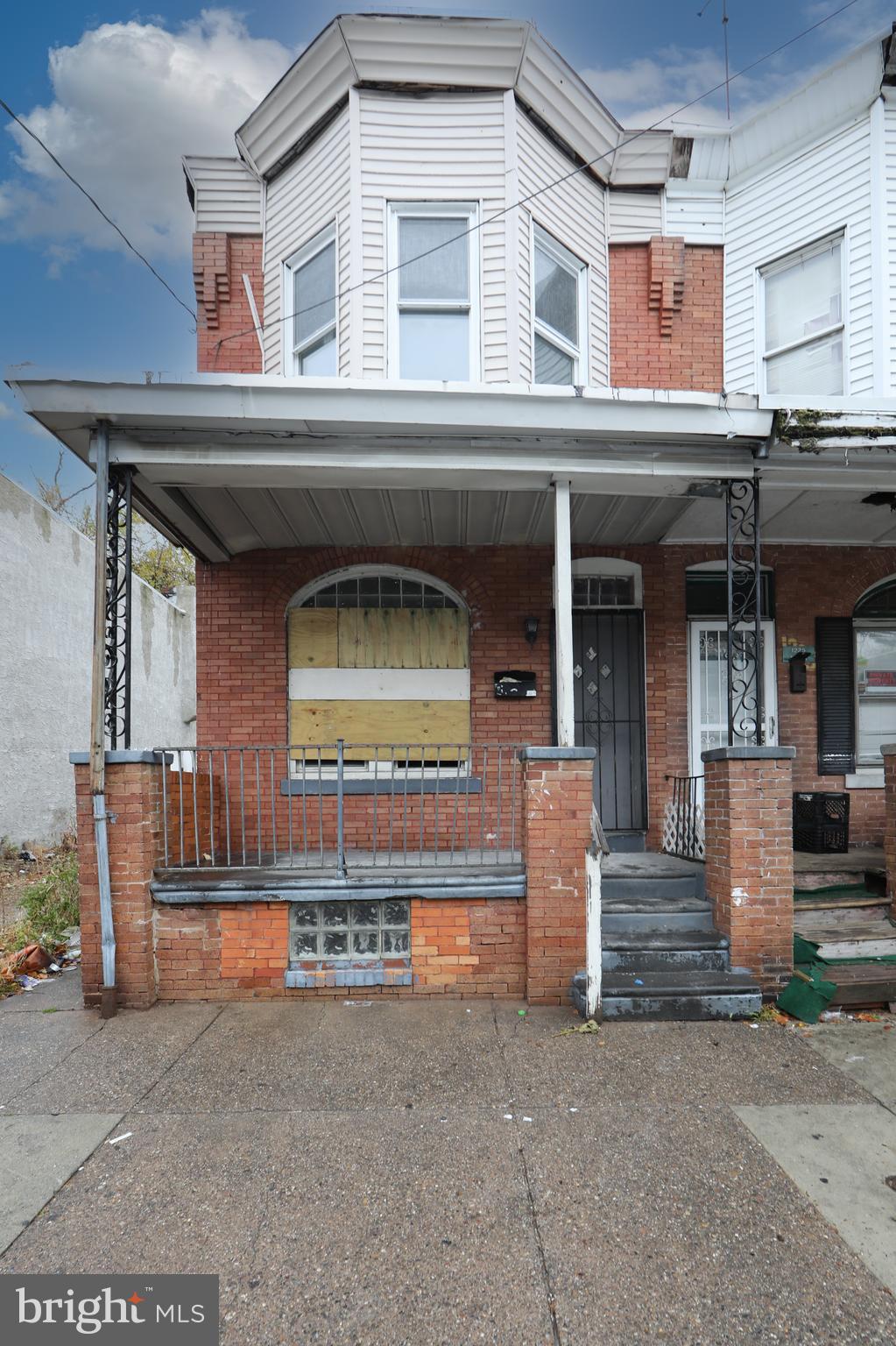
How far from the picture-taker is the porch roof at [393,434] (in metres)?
4.45

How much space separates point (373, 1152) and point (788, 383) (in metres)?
7.12

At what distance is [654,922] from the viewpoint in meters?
4.83

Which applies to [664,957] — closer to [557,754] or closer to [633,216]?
[557,754]

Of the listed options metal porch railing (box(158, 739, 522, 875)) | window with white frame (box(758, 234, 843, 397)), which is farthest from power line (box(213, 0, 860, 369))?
metal porch railing (box(158, 739, 522, 875))

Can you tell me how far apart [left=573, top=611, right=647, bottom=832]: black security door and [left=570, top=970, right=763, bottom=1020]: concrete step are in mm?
2314

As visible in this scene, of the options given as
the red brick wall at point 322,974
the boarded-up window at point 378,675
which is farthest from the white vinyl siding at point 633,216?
the red brick wall at point 322,974

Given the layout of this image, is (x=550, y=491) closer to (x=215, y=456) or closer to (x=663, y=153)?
(x=215, y=456)

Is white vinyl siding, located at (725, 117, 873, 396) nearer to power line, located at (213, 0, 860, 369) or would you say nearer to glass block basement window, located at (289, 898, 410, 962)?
power line, located at (213, 0, 860, 369)

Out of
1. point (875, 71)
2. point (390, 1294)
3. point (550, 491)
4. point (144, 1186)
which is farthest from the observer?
point (875, 71)

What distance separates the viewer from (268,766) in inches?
256

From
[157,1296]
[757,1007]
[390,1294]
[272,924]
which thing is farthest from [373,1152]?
[757,1007]

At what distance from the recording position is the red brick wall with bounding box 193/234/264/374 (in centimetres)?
722

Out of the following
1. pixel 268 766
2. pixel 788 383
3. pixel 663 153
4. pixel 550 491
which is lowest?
pixel 268 766

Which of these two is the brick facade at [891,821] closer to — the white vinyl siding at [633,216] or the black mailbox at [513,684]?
the black mailbox at [513,684]
